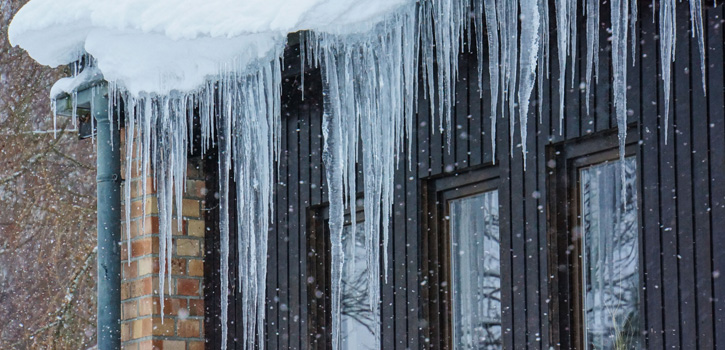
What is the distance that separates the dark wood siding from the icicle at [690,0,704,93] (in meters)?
0.03

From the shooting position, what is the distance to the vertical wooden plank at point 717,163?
349cm

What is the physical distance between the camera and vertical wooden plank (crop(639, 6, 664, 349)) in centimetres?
371

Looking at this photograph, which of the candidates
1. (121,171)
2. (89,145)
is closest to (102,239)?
(121,171)

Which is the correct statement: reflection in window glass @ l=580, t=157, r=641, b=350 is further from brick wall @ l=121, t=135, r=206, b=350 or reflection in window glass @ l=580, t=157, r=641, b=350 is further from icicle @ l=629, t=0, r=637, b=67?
brick wall @ l=121, t=135, r=206, b=350

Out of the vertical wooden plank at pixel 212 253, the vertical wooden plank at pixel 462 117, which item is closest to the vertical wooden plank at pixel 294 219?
the vertical wooden plank at pixel 212 253

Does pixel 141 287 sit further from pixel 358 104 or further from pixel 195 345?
pixel 358 104

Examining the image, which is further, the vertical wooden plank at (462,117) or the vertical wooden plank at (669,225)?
the vertical wooden plank at (462,117)

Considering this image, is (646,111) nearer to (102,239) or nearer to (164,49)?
(164,49)

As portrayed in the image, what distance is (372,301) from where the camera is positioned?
190 inches

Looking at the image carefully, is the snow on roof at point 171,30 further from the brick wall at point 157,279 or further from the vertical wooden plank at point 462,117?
the brick wall at point 157,279

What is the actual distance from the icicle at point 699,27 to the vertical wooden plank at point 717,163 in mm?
30

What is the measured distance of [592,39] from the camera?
3889 mm

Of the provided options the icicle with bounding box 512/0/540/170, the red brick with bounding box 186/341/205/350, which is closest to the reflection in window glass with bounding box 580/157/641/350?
the icicle with bounding box 512/0/540/170

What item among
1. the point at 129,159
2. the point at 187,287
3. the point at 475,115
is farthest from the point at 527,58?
the point at 187,287
